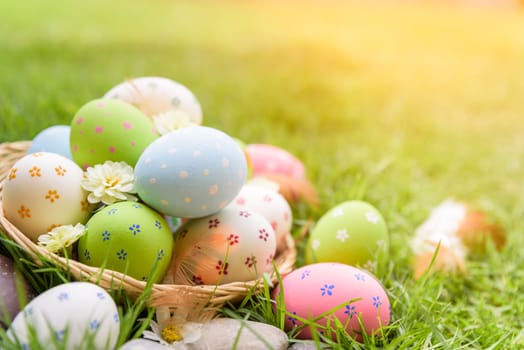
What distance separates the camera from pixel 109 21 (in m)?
3.84

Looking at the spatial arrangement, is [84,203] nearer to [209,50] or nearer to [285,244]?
[285,244]

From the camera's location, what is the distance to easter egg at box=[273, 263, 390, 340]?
3.84 ft

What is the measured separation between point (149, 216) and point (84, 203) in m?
0.15

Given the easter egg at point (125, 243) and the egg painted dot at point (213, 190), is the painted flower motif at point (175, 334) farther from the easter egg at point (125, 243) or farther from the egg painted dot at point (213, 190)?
the egg painted dot at point (213, 190)

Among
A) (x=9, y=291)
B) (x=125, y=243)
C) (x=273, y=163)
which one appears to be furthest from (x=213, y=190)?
(x=273, y=163)

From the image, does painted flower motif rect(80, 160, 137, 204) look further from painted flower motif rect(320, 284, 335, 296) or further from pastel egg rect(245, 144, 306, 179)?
pastel egg rect(245, 144, 306, 179)

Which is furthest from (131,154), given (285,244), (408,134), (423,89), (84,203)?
(423,89)

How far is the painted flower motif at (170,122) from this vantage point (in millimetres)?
1424

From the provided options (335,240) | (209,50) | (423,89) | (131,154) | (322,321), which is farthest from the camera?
(209,50)

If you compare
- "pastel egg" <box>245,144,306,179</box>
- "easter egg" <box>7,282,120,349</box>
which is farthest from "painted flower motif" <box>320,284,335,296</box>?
"pastel egg" <box>245,144,306,179</box>

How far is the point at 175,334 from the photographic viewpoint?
109 centimetres

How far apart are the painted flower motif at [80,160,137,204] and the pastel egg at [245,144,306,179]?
577 mm

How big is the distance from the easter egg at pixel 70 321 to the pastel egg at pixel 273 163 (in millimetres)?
864

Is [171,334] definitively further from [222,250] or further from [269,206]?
[269,206]
